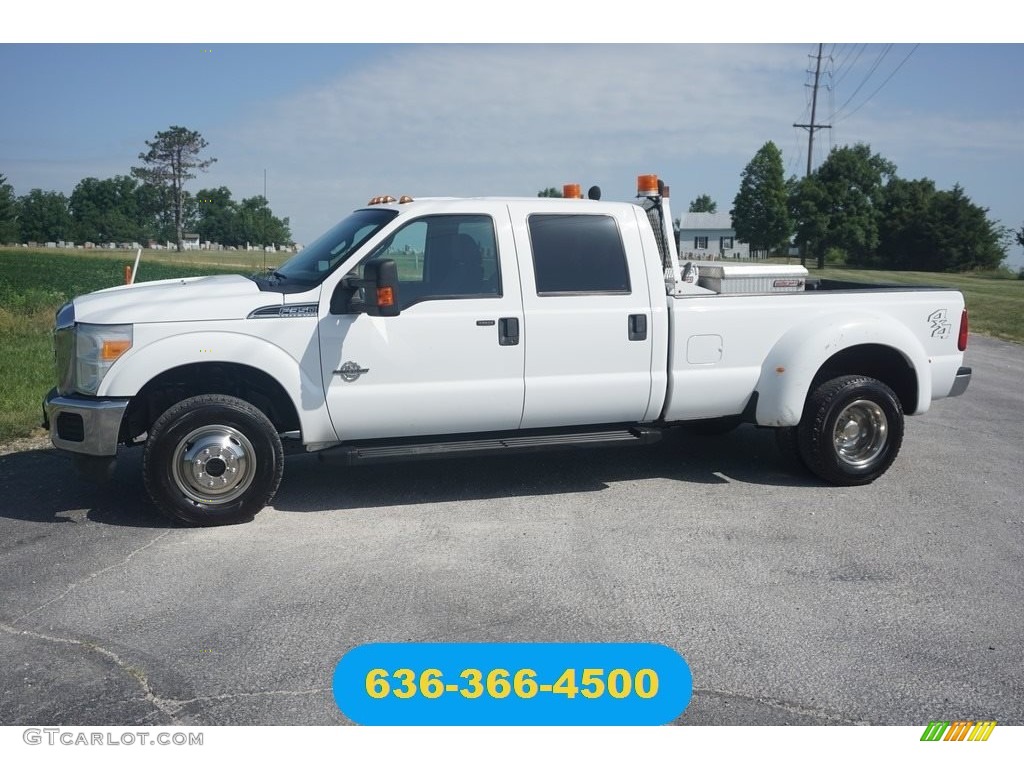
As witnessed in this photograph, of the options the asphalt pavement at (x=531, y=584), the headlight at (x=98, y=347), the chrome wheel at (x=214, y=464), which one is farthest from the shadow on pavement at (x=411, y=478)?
the headlight at (x=98, y=347)

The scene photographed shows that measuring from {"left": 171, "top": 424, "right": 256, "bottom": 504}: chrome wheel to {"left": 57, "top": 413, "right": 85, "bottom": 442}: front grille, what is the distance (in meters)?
0.58

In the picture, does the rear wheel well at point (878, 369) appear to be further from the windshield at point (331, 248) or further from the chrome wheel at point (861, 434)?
the windshield at point (331, 248)

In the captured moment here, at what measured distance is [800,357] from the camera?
6.63 meters

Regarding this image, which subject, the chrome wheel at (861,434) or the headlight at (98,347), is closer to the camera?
the headlight at (98,347)

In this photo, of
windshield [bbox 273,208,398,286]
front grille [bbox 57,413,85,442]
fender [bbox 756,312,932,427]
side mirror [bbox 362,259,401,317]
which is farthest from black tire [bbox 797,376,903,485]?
front grille [bbox 57,413,85,442]

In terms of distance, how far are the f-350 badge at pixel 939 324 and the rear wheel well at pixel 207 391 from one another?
482cm

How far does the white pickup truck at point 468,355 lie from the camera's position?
18.7 ft

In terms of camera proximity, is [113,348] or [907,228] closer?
[113,348]

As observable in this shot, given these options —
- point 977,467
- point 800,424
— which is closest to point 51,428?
point 800,424

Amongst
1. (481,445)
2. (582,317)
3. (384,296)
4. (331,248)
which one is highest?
(331,248)

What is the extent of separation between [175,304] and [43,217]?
63.9 metres

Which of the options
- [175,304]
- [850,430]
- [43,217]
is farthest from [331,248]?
[43,217]

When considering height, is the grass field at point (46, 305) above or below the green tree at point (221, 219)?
below

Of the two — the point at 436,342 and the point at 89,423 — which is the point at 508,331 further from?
the point at 89,423
